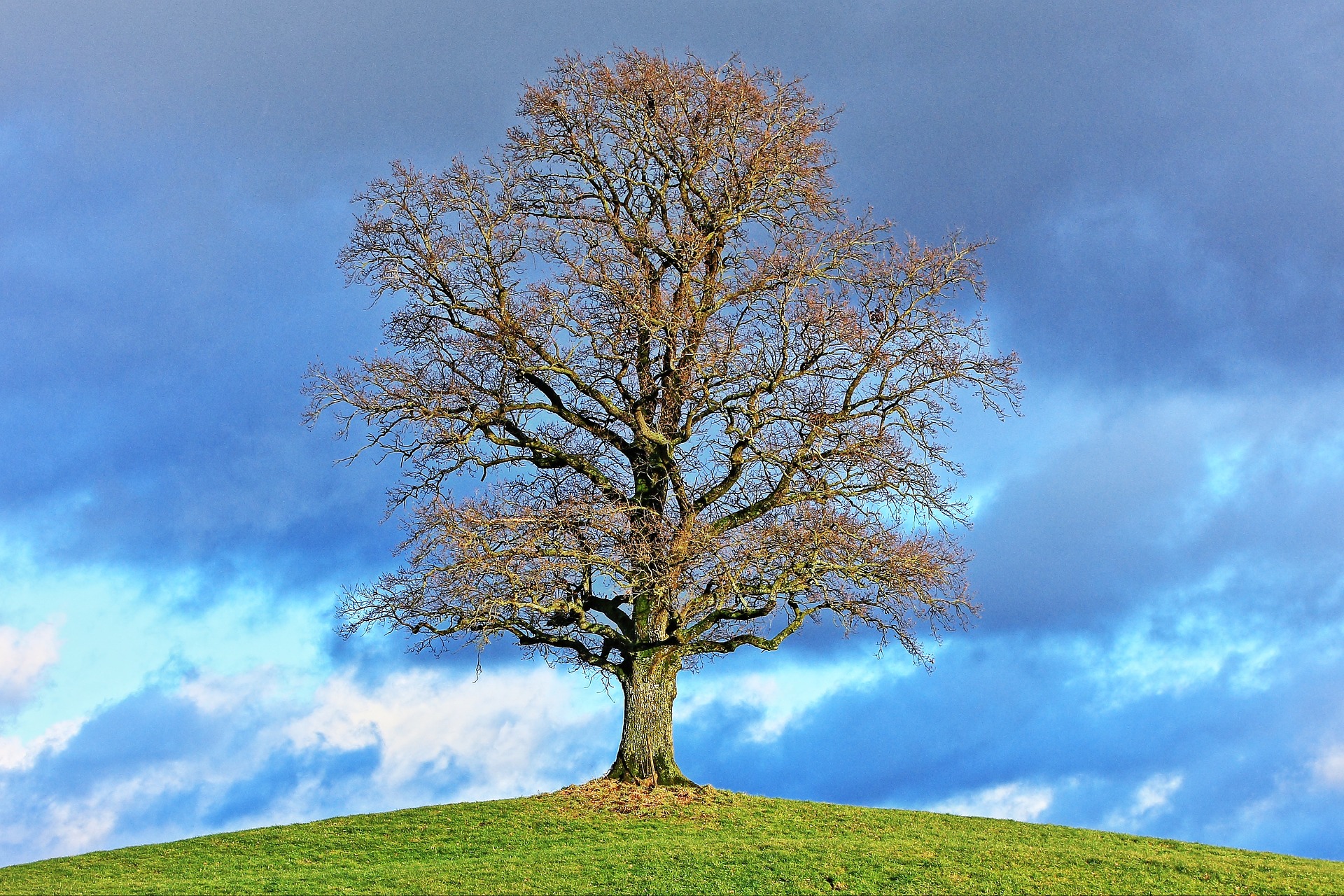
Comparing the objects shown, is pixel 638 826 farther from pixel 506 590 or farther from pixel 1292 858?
pixel 1292 858

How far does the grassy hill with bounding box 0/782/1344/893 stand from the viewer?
17859 millimetres

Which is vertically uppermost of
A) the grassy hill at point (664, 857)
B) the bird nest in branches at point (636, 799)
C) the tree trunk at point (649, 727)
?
the tree trunk at point (649, 727)

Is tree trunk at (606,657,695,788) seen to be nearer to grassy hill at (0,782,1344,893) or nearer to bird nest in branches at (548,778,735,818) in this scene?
bird nest in branches at (548,778,735,818)

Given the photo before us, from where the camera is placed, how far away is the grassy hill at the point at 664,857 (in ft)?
58.6

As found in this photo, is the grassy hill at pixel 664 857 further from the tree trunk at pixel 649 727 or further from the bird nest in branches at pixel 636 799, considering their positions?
the tree trunk at pixel 649 727

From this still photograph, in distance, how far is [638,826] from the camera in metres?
21.8

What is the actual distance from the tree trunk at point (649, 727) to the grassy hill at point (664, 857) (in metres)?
0.51

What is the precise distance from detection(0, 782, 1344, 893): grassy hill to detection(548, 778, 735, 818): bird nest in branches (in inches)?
1.7

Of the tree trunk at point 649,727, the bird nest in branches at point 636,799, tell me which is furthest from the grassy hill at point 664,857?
the tree trunk at point 649,727

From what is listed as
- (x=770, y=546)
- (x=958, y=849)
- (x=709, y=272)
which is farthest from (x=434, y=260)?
(x=958, y=849)

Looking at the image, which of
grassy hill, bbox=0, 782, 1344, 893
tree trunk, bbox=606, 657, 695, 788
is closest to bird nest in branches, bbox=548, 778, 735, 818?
grassy hill, bbox=0, 782, 1344, 893

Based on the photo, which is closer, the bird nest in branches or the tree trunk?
the bird nest in branches

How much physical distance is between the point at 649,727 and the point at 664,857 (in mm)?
5556

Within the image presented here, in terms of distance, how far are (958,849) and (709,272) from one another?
13.4m
